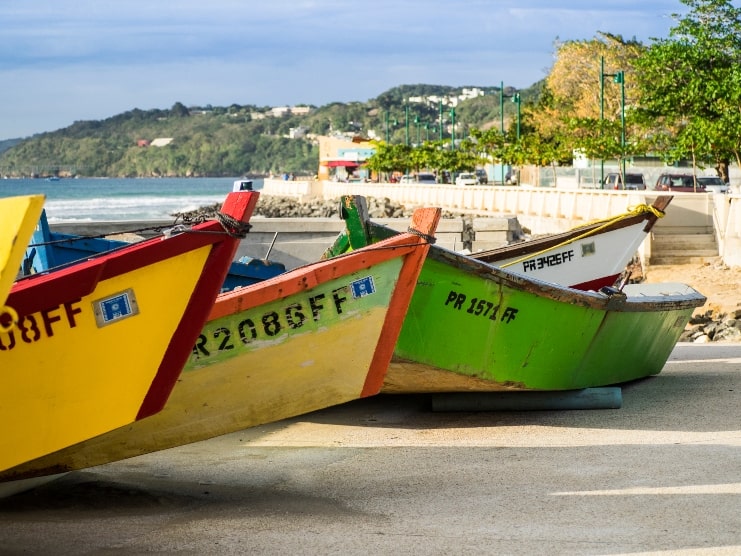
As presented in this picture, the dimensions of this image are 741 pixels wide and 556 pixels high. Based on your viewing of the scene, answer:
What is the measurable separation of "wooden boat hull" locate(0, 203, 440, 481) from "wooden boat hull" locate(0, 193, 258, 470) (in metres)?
0.89

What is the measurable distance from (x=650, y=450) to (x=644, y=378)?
3.51 m

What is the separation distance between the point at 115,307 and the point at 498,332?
12.9 feet

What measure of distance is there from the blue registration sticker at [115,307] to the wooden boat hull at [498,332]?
3059 mm

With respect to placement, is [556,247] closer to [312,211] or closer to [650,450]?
[650,450]

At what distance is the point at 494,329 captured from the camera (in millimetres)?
9492

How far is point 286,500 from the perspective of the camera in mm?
7406

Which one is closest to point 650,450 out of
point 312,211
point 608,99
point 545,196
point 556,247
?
point 556,247

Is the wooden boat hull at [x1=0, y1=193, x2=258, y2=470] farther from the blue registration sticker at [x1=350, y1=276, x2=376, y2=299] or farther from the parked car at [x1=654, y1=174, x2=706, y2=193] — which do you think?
the parked car at [x1=654, y1=174, x2=706, y2=193]

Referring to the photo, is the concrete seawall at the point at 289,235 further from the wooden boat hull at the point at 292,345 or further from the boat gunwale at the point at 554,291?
the wooden boat hull at the point at 292,345

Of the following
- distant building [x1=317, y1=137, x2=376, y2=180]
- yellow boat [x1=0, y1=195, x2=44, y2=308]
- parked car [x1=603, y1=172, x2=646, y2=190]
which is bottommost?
distant building [x1=317, y1=137, x2=376, y2=180]

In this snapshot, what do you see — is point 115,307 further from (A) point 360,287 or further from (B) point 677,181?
(B) point 677,181

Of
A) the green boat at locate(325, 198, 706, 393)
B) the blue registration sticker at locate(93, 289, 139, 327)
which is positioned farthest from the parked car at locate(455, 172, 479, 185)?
the blue registration sticker at locate(93, 289, 139, 327)

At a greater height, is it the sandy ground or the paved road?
the paved road

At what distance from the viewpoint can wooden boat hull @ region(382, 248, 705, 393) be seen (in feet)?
30.1
